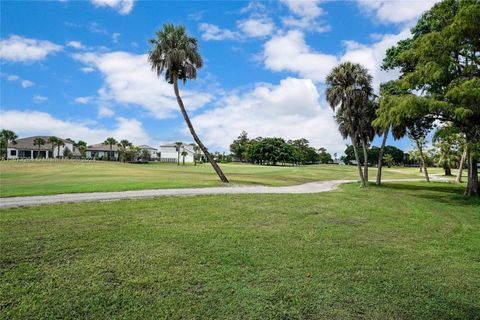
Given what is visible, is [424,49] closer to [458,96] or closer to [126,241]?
[458,96]

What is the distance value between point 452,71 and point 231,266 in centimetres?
1765

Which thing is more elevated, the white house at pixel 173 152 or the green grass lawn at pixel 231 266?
the white house at pixel 173 152

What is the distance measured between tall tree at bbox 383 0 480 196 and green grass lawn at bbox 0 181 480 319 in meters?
6.73

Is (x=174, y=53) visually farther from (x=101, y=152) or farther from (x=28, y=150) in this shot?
(x=101, y=152)

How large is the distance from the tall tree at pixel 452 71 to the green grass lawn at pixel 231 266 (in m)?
6.73

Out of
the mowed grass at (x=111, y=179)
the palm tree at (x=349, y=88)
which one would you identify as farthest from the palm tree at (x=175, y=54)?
the palm tree at (x=349, y=88)

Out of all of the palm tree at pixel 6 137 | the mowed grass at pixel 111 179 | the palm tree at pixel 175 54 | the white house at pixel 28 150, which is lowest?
the mowed grass at pixel 111 179

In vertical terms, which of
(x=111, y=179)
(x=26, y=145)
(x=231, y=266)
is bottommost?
(x=231, y=266)

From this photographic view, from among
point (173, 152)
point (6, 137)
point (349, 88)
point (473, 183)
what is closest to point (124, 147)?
point (173, 152)

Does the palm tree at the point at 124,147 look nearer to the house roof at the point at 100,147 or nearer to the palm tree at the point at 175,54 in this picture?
the house roof at the point at 100,147

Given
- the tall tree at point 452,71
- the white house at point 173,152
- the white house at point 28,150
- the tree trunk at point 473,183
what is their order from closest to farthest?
the tall tree at point 452,71 < the tree trunk at point 473,183 < the white house at point 28,150 < the white house at point 173,152

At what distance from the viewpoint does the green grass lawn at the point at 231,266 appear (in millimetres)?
→ 4637

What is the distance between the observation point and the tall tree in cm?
1483

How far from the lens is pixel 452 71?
55.8 ft
